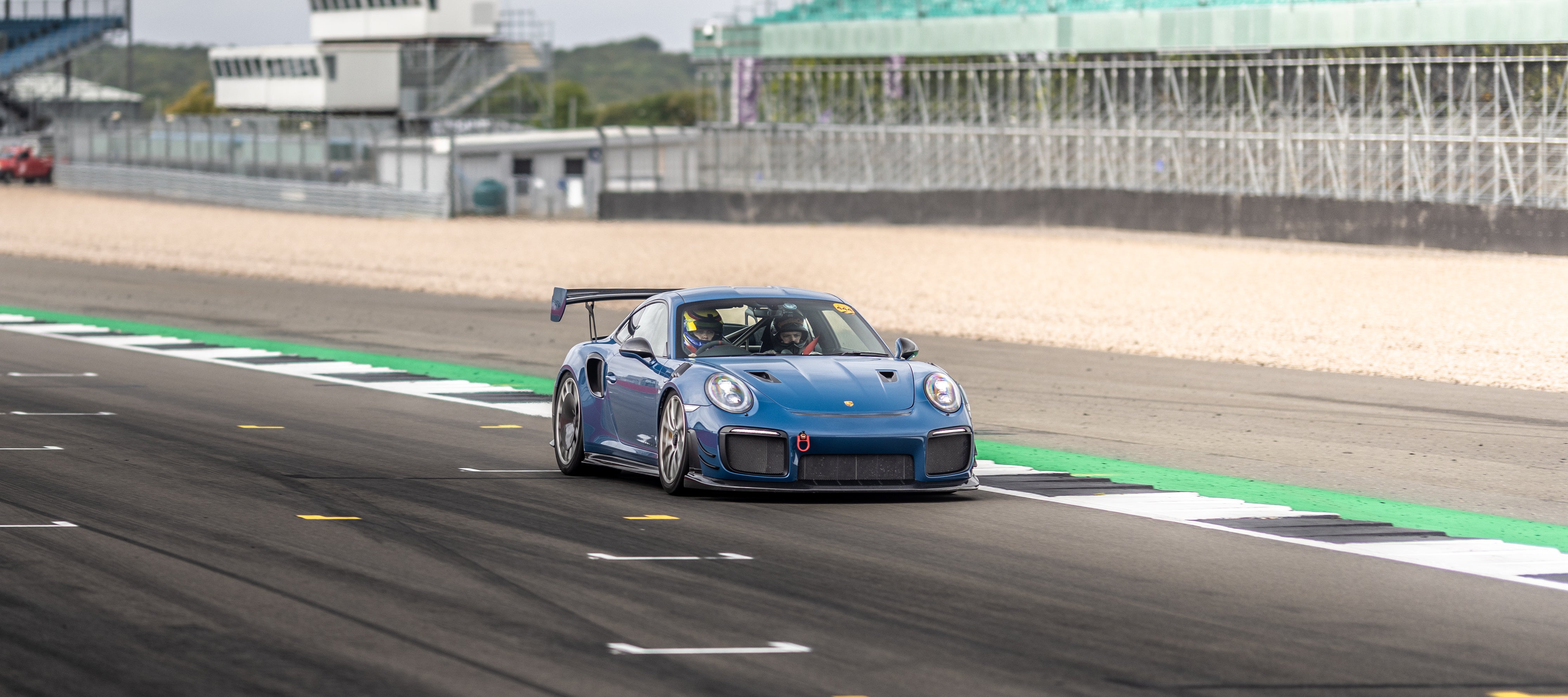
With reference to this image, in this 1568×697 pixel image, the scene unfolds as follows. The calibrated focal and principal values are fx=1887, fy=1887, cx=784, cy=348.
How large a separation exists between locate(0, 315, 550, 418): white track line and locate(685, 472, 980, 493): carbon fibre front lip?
4.72 m

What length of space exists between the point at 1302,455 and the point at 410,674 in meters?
8.23

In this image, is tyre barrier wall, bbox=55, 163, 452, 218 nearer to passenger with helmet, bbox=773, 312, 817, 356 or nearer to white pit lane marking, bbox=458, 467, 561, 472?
white pit lane marking, bbox=458, 467, 561, 472

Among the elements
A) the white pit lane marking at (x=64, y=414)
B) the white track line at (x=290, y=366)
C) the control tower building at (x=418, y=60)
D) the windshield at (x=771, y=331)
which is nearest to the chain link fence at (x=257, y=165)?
the control tower building at (x=418, y=60)

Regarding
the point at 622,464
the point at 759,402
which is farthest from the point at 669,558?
the point at 622,464

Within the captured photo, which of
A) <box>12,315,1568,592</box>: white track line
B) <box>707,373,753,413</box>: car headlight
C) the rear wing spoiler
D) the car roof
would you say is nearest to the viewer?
<box>12,315,1568,592</box>: white track line

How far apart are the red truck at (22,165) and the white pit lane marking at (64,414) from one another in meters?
54.0

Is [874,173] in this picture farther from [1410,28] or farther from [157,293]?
[157,293]

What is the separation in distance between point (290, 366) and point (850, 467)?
9.89m

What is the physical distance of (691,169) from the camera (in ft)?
224

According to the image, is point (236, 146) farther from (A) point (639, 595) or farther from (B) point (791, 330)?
(A) point (639, 595)

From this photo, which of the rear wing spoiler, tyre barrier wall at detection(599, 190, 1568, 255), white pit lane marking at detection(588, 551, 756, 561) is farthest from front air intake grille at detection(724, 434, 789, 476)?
tyre barrier wall at detection(599, 190, 1568, 255)

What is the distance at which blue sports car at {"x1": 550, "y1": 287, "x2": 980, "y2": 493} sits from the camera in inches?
386

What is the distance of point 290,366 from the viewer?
18.3 metres

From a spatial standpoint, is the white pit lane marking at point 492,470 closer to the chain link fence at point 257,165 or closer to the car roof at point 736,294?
the car roof at point 736,294
